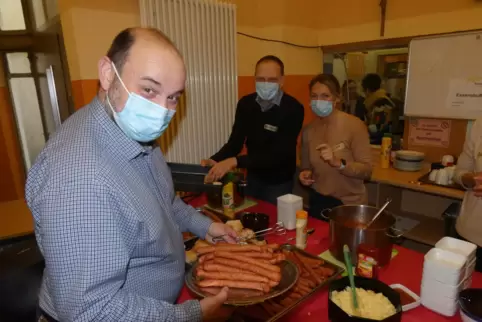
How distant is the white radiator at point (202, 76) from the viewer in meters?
2.97

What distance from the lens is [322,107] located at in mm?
2291

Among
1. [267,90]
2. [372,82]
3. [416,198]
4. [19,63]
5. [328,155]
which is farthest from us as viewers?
[19,63]

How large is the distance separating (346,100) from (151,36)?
3.42 meters

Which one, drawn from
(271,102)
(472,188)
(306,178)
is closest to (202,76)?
(271,102)

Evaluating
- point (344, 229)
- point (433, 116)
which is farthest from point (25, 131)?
point (433, 116)

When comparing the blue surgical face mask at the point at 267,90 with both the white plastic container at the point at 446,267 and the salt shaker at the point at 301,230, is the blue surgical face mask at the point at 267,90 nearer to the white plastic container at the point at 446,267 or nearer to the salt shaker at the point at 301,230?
the salt shaker at the point at 301,230

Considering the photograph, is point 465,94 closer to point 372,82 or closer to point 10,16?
point 372,82

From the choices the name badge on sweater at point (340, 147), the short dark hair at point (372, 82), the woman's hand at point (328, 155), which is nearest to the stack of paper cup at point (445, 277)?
the woman's hand at point (328, 155)

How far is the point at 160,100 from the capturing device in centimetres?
103

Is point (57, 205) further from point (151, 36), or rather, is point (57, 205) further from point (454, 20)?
point (454, 20)

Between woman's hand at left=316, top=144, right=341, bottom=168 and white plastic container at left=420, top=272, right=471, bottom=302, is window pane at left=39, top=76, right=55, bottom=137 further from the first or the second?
white plastic container at left=420, top=272, right=471, bottom=302

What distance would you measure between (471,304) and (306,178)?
1.28 meters

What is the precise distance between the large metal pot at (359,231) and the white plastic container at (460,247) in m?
0.21

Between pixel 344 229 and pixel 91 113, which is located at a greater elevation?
pixel 91 113
